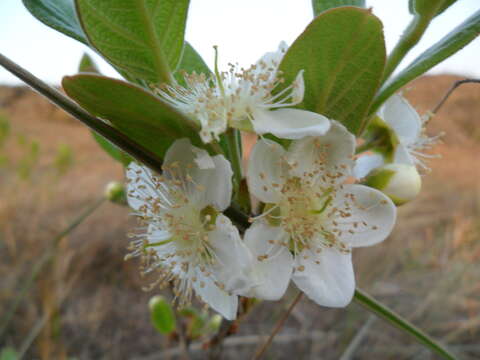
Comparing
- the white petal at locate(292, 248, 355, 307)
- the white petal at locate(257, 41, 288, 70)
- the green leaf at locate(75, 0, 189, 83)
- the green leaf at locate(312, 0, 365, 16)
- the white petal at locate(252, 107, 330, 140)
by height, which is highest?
the green leaf at locate(312, 0, 365, 16)

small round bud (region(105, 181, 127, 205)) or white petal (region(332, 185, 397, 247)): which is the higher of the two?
white petal (region(332, 185, 397, 247))

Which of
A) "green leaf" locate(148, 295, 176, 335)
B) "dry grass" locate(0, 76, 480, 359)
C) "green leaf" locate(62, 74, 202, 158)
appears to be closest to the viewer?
"green leaf" locate(62, 74, 202, 158)

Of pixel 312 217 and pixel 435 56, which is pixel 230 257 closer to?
pixel 312 217

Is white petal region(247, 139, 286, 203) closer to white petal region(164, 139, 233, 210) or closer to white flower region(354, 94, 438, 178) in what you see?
white petal region(164, 139, 233, 210)

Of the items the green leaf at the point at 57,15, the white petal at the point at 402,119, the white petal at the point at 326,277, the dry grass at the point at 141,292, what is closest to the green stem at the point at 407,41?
the white petal at the point at 402,119

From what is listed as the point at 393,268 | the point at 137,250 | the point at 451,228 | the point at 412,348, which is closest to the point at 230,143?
the point at 137,250

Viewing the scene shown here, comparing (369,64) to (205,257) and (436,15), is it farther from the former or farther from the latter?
(205,257)

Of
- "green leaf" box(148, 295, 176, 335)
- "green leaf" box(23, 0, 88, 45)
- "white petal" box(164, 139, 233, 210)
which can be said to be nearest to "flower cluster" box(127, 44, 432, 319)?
"white petal" box(164, 139, 233, 210)
